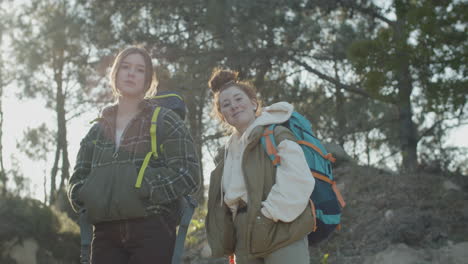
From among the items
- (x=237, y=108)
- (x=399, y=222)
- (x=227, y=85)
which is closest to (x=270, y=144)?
(x=237, y=108)

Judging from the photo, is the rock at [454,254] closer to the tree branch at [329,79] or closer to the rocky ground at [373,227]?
the rocky ground at [373,227]

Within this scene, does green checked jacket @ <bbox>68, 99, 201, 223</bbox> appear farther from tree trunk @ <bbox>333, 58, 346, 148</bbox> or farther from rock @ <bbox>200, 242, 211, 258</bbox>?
tree trunk @ <bbox>333, 58, 346, 148</bbox>

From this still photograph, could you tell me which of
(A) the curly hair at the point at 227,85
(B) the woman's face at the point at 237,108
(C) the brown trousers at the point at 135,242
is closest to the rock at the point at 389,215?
(A) the curly hair at the point at 227,85

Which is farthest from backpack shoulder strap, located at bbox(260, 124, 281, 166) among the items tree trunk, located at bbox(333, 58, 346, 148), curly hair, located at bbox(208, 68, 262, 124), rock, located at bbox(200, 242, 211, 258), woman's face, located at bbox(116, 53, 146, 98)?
tree trunk, located at bbox(333, 58, 346, 148)

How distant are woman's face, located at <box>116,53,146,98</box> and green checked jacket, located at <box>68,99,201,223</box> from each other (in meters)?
0.09

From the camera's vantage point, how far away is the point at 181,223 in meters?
2.41

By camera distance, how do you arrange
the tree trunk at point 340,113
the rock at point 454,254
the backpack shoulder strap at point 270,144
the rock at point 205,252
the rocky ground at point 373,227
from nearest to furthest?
the backpack shoulder strap at point 270,144
the rock at point 454,254
the rocky ground at point 373,227
the rock at point 205,252
the tree trunk at point 340,113

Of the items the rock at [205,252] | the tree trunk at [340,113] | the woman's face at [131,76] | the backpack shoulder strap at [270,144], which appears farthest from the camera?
the tree trunk at [340,113]


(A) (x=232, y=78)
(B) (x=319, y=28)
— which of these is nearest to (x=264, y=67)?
(B) (x=319, y=28)

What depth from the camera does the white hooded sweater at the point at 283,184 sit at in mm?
2305

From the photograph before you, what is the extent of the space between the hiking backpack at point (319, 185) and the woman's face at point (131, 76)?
0.73 m

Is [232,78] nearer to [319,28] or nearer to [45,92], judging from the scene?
[319,28]

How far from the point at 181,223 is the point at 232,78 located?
945 millimetres

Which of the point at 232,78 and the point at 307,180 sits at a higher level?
the point at 232,78
